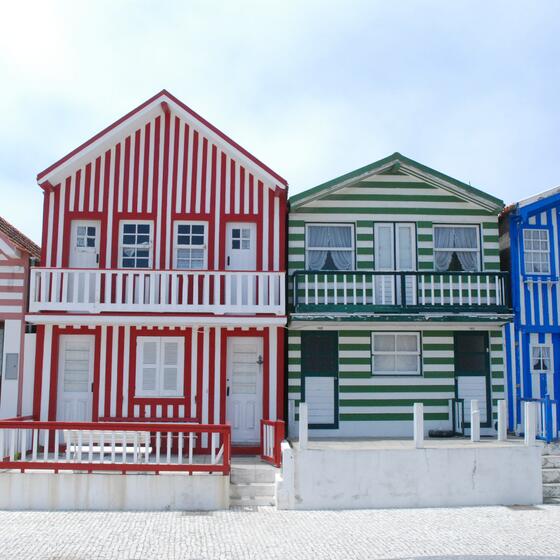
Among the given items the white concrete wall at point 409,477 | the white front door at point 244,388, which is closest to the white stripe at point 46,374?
the white front door at point 244,388

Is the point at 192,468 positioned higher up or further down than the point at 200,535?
higher up

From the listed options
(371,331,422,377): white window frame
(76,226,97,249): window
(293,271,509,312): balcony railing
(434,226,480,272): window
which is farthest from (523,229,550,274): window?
(76,226,97,249): window

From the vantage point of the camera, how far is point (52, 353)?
15.7m

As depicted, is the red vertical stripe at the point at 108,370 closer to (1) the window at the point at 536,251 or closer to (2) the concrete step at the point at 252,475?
(2) the concrete step at the point at 252,475

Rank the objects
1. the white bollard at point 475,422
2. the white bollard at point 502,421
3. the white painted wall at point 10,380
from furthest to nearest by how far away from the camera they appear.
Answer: the white painted wall at point 10,380
the white bollard at point 502,421
the white bollard at point 475,422

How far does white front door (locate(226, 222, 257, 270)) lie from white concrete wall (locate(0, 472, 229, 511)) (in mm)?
5749

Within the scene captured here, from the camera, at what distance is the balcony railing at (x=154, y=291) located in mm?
15336

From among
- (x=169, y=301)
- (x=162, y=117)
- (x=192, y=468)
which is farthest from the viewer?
(x=162, y=117)

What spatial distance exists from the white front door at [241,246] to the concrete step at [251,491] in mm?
5532

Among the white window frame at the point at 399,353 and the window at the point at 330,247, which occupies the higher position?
the window at the point at 330,247

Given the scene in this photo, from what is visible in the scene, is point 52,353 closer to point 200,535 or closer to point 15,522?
point 15,522

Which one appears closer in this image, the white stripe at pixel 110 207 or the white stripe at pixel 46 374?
the white stripe at pixel 46 374

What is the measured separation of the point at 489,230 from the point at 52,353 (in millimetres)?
11087

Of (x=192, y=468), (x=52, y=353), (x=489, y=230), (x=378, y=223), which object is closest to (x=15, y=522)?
(x=192, y=468)
